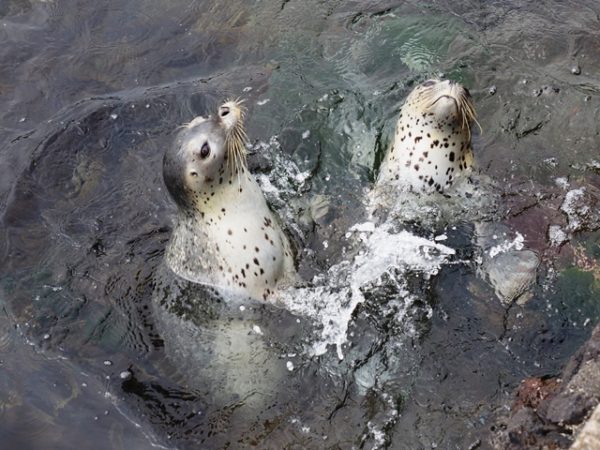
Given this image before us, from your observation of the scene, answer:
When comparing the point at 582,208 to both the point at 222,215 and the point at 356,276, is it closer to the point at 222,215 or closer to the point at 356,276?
the point at 356,276

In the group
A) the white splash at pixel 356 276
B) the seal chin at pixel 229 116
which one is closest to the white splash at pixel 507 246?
the white splash at pixel 356 276

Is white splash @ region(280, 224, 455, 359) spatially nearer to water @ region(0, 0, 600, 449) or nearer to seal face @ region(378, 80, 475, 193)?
water @ region(0, 0, 600, 449)

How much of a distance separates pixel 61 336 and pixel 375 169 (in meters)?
2.82

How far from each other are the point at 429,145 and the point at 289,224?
1.23 m

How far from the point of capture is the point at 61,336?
18.7 ft

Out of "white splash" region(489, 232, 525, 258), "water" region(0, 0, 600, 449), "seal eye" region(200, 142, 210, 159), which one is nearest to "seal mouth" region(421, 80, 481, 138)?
"water" region(0, 0, 600, 449)

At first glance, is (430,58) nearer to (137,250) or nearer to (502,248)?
(502,248)

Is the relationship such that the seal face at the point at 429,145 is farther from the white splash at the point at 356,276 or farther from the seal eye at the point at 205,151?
the seal eye at the point at 205,151

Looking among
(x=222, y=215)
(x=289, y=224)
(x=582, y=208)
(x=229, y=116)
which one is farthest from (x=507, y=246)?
(x=229, y=116)

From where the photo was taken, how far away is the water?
16.8 feet

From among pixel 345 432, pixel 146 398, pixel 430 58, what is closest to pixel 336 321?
pixel 345 432

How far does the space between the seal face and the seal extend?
1.21 metres

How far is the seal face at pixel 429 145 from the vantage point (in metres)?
5.92

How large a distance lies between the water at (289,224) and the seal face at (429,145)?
33 centimetres
